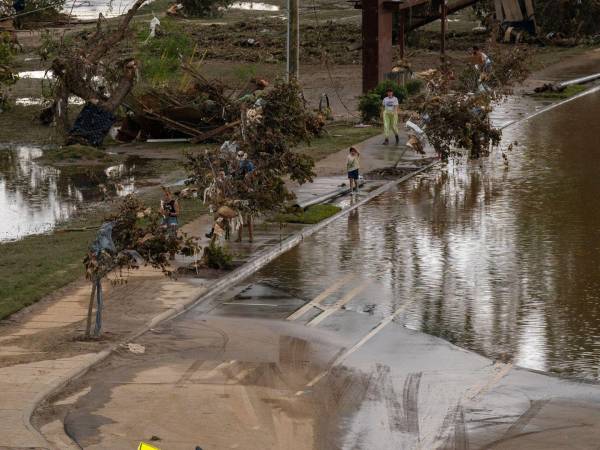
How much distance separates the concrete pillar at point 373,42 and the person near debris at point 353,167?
16167 millimetres

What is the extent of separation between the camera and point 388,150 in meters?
37.5

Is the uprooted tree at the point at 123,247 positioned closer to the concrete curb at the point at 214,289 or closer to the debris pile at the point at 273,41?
the concrete curb at the point at 214,289

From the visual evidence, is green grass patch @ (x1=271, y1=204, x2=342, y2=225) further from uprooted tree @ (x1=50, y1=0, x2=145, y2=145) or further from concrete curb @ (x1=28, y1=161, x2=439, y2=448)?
uprooted tree @ (x1=50, y1=0, x2=145, y2=145)

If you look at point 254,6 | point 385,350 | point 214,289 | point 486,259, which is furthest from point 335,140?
point 254,6

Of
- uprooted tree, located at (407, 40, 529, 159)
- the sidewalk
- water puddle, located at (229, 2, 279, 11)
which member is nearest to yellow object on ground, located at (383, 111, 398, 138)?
uprooted tree, located at (407, 40, 529, 159)

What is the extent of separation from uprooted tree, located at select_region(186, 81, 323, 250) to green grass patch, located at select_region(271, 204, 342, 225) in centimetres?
108

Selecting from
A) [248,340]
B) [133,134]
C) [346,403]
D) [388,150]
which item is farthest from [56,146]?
[346,403]

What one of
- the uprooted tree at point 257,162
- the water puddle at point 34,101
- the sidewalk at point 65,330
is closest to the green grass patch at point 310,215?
the uprooted tree at point 257,162

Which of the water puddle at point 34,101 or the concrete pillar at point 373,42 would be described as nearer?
the concrete pillar at point 373,42

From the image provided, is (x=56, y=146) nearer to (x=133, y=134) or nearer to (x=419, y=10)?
(x=133, y=134)

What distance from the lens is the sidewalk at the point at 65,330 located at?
52.2ft

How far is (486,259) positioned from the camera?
2408cm

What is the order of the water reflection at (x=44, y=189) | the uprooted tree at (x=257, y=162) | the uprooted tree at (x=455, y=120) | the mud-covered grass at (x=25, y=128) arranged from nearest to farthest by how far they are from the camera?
the uprooted tree at (x=257, y=162) < the water reflection at (x=44, y=189) < the uprooted tree at (x=455, y=120) < the mud-covered grass at (x=25, y=128)

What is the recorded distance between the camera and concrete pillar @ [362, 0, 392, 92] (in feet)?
153
